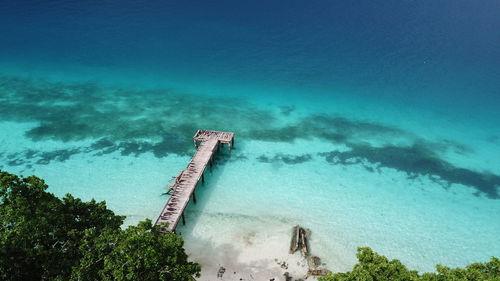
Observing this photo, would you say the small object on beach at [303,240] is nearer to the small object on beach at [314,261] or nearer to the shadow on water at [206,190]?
the small object on beach at [314,261]

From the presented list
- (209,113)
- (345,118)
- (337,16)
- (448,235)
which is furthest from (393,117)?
(337,16)

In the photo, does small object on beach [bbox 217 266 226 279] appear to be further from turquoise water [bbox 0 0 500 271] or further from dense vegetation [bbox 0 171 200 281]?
dense vegetation [bbox 0 171 200 281]

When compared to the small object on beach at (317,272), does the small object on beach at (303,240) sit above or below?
above

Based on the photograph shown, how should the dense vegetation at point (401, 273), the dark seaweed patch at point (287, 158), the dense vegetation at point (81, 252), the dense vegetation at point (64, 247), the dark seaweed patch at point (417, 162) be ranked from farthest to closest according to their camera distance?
the dark seaweed patch at point (287, 158) → the dark seaweed patch at point (417, 162) → the dense vegetation at point (401, 273) → the dense vegetation at point (81, 252) → the dense vegetation at point (64, 247)

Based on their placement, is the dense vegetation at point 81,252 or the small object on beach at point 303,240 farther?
the small object on beach at point 303,240

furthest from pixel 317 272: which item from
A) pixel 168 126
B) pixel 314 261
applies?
pixel 168 126

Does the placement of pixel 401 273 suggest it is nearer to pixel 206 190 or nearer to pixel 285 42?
pixel 206 190

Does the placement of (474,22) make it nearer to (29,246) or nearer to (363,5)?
(363,5)

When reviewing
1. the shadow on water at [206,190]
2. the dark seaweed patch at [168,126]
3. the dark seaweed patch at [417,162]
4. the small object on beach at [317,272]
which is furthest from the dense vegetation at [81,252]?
the dark seaweed patch at [417,162]
